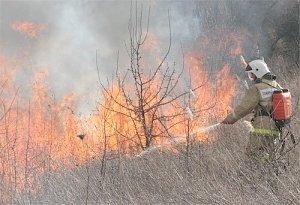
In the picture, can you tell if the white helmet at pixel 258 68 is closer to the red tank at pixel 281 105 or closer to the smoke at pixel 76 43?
the red tank at pixel 281 105

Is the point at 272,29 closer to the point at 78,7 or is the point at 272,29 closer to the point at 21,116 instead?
the point at 78,7

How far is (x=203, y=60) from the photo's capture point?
677 inches

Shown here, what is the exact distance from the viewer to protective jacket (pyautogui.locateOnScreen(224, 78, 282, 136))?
507 centimetres

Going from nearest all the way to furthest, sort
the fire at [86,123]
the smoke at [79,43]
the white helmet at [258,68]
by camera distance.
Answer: the white helmet at [258,68]
the fire at [86,123]
the smoke at [79,43]

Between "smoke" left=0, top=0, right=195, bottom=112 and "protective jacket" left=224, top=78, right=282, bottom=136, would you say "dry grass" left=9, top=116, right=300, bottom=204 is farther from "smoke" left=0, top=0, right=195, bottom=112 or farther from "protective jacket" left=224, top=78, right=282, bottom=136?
"smoke" left=0, top=0, right=195, bottom=112

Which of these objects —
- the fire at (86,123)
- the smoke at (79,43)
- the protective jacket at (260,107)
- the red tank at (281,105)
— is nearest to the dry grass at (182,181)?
the fire at (86,123)

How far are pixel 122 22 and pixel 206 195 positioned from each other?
11.2 m

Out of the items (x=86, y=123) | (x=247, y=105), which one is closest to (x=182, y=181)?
(x=247, y=105)

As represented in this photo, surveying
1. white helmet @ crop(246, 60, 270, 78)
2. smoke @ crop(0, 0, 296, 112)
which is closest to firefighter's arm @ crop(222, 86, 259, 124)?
white helmet @ crop(246, 60, 270, 78)

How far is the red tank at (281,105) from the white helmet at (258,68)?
0.40 metres

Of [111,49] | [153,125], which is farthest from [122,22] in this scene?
[153,125]

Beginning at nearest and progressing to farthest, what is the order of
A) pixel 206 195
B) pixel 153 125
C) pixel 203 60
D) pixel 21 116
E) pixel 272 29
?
pixel 206 195 → pixel 153 125 → pixel 21 116 → pixel 272 29 → pixel 203 60

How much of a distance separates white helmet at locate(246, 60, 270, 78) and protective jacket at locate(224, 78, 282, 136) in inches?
3.4

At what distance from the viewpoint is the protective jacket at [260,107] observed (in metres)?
5.07
